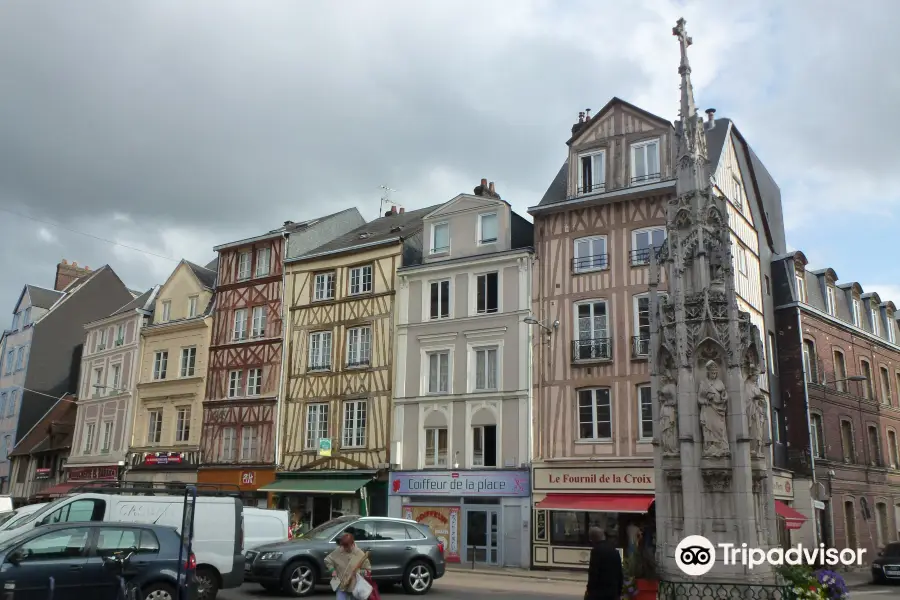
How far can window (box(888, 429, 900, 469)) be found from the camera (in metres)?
32.5

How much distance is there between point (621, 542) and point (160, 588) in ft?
51.7

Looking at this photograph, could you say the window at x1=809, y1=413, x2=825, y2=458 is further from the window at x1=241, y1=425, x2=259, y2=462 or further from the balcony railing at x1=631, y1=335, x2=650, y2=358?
the window at x1=241, y1=425, x2=259, y2=462


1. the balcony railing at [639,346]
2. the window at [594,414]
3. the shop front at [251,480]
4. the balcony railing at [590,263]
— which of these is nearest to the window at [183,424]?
the shop front at [251,480]

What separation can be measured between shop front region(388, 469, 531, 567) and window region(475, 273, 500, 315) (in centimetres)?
535

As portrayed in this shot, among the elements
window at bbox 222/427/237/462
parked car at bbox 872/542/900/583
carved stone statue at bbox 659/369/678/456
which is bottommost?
parked car at bbox 872/542/900/583

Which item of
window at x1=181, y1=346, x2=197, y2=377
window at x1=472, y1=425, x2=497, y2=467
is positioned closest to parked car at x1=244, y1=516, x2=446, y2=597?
window at x1=472, y1=425, x2=497, y2=467

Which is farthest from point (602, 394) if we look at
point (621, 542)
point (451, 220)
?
point (451, 220)

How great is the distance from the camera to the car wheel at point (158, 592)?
37.1ft

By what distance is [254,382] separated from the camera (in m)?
32.6

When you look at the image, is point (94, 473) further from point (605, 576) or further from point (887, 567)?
point (605, 576)

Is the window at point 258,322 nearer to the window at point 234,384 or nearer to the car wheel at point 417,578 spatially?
the window at point 234,384

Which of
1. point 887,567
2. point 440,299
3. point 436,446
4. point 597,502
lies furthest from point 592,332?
point 887,567

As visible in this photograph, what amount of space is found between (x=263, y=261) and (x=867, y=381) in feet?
80.6

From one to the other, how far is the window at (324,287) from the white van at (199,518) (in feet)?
56.6
